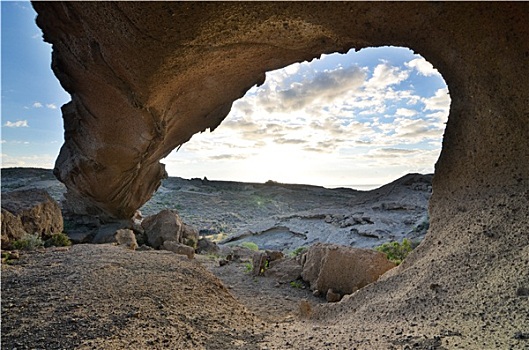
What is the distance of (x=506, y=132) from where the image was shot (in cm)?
292

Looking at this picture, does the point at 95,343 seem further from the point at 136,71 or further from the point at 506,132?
the point at 506,132

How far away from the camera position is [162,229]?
993cm

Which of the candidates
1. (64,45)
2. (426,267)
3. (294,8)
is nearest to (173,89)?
(64,45)

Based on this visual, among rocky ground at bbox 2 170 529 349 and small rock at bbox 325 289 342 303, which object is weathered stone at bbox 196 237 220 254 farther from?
small rock at bbox 325 289 342 303

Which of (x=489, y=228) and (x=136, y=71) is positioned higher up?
(x=136, y=71)

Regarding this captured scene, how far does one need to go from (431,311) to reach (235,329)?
1.66 meters

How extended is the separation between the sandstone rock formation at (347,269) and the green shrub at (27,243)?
4700 millimetres

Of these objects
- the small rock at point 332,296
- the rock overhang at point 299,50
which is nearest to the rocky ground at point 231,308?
the small rock at point 332,296

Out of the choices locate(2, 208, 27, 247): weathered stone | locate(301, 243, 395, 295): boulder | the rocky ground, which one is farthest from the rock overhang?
locate(2, 208, 27, 247): weathered stone

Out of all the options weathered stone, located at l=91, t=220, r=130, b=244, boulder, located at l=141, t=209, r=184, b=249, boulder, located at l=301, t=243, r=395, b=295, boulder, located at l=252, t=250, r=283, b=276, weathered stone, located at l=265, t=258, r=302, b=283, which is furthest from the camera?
boulder, located at l=141, t=209, r=184, b=249

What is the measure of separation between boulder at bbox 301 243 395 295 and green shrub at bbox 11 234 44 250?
4.70 meters

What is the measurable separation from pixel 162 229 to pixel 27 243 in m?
4.30

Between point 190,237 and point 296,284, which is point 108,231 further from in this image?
point 296,284

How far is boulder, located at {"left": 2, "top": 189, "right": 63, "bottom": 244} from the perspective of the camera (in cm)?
596
